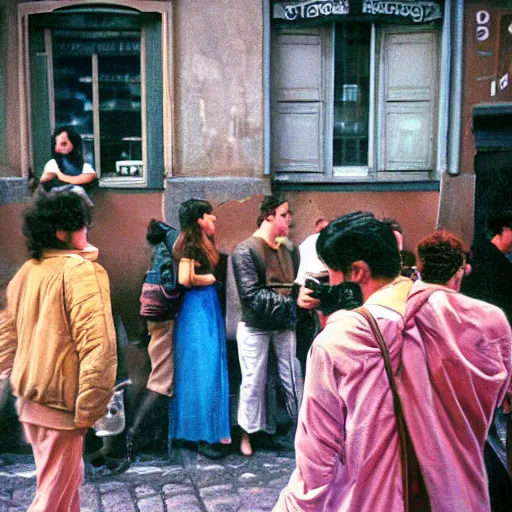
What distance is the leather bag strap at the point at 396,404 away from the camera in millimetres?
2740

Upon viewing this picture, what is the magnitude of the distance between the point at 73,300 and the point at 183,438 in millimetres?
1844

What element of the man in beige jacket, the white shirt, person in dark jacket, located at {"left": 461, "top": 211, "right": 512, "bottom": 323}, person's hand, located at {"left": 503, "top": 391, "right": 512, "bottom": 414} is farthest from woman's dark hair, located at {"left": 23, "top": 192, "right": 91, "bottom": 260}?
person's hand, located at {"left": 503, "top": 391, "right": 512, "bottom": 414}

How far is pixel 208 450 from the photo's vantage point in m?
5.38

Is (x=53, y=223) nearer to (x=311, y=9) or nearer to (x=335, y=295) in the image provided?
(x=335, y=295)

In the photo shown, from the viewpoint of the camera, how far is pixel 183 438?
211 inches

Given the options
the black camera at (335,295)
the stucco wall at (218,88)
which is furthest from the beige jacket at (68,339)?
the stucco wall at (218,88)

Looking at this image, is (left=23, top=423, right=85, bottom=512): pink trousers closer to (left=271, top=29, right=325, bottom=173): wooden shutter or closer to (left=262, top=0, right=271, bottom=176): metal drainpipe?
(left=262, top=0, right=271, bottom=176): metal drainpipe

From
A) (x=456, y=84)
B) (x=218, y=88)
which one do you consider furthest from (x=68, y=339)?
(x=456, y=84)

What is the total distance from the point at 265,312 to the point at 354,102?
168cm

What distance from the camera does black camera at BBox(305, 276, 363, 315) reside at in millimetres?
4629

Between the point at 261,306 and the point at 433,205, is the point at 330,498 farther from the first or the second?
the point at 433,205

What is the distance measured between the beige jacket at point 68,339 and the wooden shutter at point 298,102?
1908mm

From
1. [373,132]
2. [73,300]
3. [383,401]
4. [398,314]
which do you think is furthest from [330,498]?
[373,132]

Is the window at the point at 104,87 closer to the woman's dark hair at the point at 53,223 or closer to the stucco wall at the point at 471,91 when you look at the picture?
the woman's dark hair at the point at 53,223
